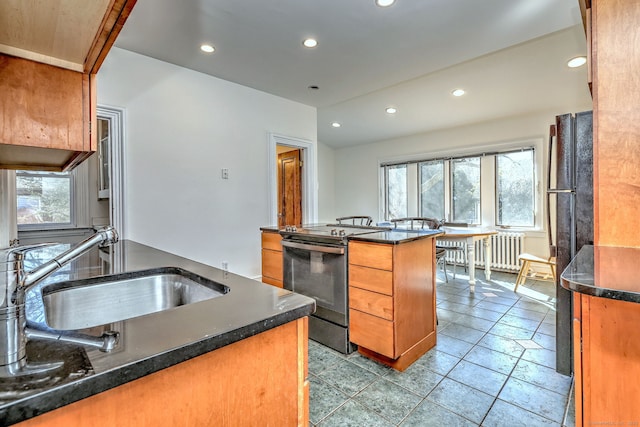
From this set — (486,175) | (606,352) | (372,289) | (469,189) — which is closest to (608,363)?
(606,352)

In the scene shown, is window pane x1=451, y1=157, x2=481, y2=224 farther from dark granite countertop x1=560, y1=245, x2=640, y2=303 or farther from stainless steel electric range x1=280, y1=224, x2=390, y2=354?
dark granite countertop x1=560, y1=245, x2=640, y2=303

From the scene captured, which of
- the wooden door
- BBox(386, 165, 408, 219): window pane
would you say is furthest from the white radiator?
the wooden door

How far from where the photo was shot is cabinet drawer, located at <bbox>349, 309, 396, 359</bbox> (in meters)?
1.94

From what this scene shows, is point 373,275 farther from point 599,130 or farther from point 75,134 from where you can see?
point 75,134

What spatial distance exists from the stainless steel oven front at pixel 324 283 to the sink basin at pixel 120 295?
1187 millimetres

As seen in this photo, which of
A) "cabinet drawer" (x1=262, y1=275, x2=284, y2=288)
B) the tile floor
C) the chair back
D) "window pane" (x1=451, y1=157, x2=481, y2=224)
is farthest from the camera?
"window pane" (x1=451, y1=157, x2=481, y2=224)

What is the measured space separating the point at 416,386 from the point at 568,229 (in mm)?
1358

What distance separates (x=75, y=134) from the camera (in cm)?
98

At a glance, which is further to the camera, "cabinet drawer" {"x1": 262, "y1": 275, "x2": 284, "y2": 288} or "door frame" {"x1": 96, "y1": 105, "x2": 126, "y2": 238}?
"door frame" {"x1": 96, "y1": 105, "x2": 126, "y2": 238}

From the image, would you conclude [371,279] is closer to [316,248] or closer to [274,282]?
[316,248]

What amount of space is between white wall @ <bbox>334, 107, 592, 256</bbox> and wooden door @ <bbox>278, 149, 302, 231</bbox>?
2.00 meters

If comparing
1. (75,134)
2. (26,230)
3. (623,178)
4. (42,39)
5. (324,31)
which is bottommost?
(26,230)

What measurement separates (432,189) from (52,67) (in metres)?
5.39

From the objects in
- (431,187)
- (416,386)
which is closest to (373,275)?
(416,386)
